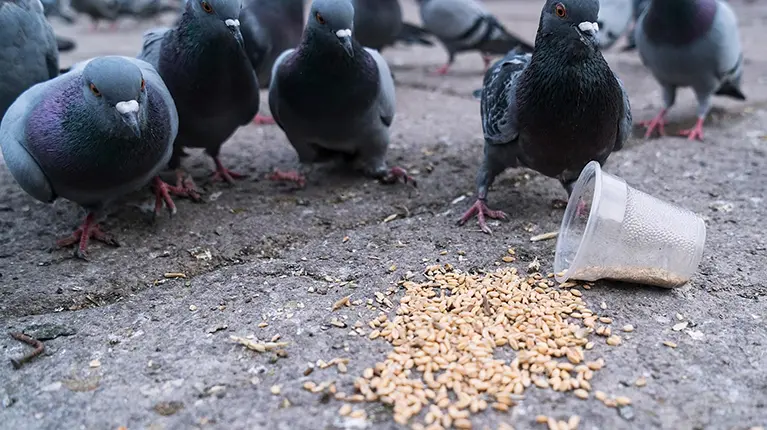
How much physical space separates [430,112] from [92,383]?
3579 mm

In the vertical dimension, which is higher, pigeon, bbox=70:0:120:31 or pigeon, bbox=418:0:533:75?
pigeon, bbox=418:0:533:75

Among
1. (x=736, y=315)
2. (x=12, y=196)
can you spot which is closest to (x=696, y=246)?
(x=736, y=315)

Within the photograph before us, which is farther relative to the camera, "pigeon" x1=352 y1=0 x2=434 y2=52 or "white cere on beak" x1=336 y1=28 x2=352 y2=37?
"pigeon" x1=352 y1=0 x2=434 y2=52

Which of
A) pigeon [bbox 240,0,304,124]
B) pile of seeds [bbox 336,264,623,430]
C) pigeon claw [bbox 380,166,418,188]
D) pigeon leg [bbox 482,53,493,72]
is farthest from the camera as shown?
pigeon leg [bbox 482,53,493,72]

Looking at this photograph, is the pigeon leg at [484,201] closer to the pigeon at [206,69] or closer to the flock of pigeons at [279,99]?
the flock of pigeons at [279,99]

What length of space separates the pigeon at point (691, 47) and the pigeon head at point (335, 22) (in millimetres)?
2270

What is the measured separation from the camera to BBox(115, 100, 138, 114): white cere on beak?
2666 millimetres

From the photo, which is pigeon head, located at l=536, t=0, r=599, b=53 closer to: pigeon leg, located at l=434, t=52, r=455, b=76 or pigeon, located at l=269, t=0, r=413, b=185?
pigeon, located at l=269, t=0, r=413, b=185

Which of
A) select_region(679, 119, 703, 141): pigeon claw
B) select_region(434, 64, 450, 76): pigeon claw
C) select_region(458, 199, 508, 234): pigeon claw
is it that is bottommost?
select_region(434, 64, 450, 76): pigeon claw

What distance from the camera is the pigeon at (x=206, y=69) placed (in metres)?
3.28

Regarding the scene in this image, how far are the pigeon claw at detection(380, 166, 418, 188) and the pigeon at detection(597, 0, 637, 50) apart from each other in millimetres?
3278

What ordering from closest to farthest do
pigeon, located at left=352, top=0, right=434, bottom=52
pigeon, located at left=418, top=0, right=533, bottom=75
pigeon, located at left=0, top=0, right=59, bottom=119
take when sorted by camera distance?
pigeon, located at left=0, top=0, right=59, bottom=119, pigeon, located at left=352, top=0, right=434, bottom=52, pigeon, located at left=418, top=0, right=533, bottom=75

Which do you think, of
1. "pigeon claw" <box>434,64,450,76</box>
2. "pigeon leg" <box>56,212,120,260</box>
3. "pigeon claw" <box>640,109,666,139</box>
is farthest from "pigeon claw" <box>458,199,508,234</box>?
"pigeon claw" <box>434,64,450,76</box>

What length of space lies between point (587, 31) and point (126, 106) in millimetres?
1845
